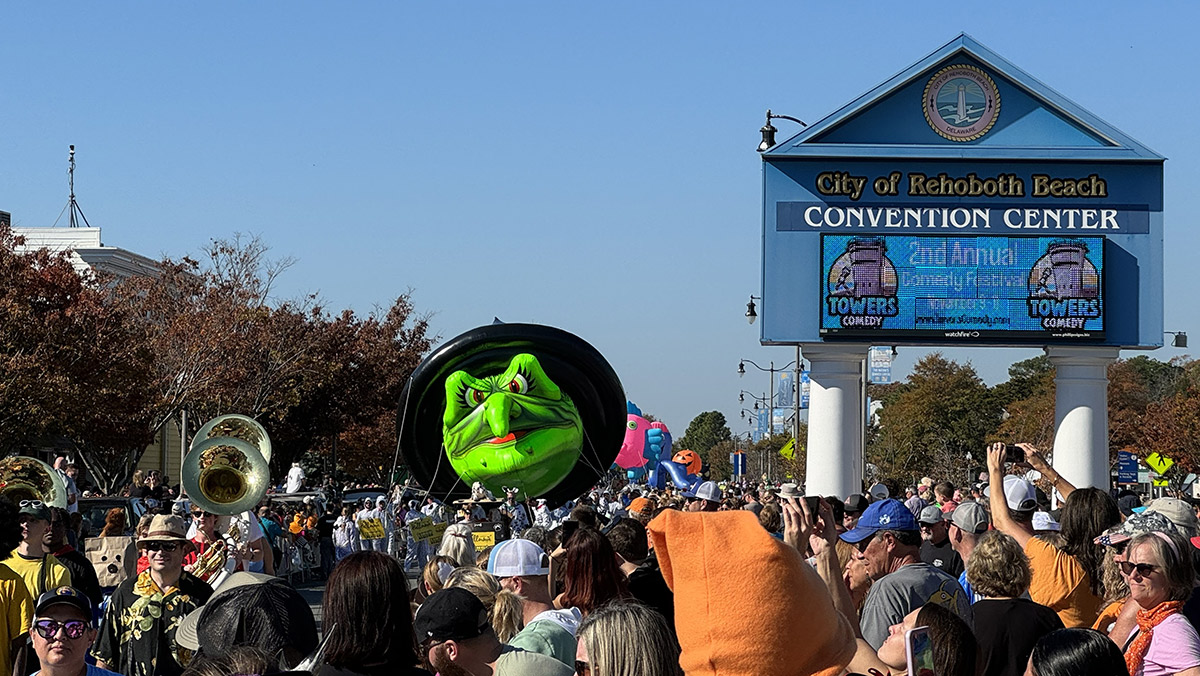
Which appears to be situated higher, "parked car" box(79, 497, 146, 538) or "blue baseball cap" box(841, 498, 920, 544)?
"blue baseball cap" box(841, 498, 920, 544)

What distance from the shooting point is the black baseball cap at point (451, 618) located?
5.21m

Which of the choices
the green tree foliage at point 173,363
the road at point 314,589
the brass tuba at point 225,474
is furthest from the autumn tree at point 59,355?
the brass tuba at point 225,474

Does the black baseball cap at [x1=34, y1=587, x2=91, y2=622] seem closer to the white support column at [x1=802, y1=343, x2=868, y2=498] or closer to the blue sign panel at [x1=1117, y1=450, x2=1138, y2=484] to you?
the white support column at [x1=802, y1=343, x2=868, y2=498]

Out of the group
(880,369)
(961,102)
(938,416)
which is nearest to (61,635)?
(961,102)

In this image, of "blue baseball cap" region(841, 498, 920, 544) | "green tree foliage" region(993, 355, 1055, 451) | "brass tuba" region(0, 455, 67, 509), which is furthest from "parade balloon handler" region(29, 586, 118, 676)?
"green tree foliage" region(993, 355, 1055, 451)

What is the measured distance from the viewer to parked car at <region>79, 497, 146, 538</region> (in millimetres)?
19359

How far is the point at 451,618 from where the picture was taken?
17.1ft

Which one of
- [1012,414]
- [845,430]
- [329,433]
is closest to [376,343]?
[329,433]

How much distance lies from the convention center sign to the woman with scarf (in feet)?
53.7

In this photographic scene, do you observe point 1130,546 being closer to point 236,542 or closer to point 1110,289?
point 236,542

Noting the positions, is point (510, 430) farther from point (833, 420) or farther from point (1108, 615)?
point (1108, 615)

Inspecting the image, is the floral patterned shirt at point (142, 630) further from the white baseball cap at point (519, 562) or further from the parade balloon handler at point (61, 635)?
the white baseball cap at point (519, 562)

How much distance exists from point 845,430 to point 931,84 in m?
5.50

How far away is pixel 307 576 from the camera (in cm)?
2630
